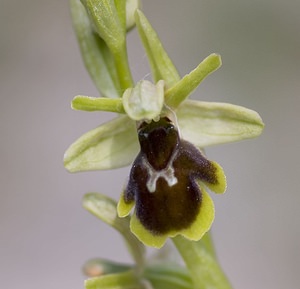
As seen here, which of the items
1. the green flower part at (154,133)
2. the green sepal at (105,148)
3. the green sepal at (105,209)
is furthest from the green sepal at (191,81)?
the green sepal at (105,209)

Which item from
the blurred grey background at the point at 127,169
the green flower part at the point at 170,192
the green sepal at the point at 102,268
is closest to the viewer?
the green flower part at the point at 170,192

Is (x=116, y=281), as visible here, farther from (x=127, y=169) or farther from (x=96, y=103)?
(x=127, y=169)

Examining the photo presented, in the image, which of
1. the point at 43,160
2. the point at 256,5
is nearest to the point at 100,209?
the point at 43,160

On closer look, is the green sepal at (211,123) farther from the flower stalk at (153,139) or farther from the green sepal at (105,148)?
the green sepal at (105,148)

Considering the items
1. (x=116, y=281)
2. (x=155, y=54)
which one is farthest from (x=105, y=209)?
(x=155, y=54)

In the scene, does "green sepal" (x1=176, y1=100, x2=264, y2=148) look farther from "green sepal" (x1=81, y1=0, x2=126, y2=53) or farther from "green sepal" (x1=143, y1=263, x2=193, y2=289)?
"green sepal" (x1=143, y1=263, x2=193, y2=289)

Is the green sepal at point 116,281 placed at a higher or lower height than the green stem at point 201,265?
higher

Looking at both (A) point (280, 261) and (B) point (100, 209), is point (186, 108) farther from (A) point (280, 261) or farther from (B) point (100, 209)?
(A) point (280, 261)
